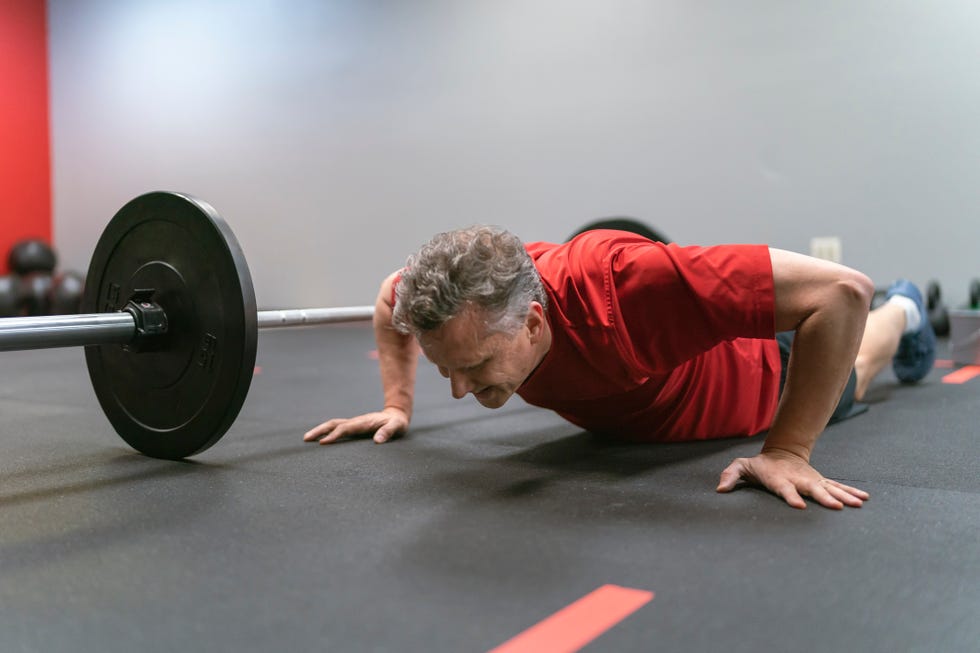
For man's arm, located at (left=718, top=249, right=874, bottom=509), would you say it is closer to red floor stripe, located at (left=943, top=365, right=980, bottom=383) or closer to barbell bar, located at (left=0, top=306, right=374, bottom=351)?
barbell bar, located at (left=0, top=306, right=374, bottom=351)

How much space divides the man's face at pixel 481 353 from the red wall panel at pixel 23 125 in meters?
6.75

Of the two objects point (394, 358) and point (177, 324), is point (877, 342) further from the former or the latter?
point (177, 324)

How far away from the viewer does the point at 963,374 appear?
3.16m

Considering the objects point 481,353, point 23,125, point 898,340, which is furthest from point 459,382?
point 23,125

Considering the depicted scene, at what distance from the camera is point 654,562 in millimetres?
1079

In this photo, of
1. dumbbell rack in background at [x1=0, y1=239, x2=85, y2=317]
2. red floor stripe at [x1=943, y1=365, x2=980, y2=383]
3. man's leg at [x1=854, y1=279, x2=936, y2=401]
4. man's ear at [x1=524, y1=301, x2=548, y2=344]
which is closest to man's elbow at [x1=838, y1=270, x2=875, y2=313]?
man's ear at [x1=524, y1=301, x2=548, y2=344]

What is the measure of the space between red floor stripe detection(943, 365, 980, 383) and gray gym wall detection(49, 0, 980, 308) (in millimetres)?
1009

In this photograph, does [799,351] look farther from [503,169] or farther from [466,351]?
[503,169]

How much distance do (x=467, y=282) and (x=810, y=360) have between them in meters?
0.58

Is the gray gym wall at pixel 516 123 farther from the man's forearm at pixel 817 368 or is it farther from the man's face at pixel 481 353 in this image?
the man's face at pixel 481 353

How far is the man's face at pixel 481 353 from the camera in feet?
4.14

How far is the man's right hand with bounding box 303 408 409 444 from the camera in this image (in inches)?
75.5

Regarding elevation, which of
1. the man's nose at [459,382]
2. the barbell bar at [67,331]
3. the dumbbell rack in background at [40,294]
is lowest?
the dumbbell rack in background at [40,294]

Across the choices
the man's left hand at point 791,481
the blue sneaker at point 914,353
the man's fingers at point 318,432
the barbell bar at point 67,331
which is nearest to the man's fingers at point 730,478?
the man's left hand at point 791,481
